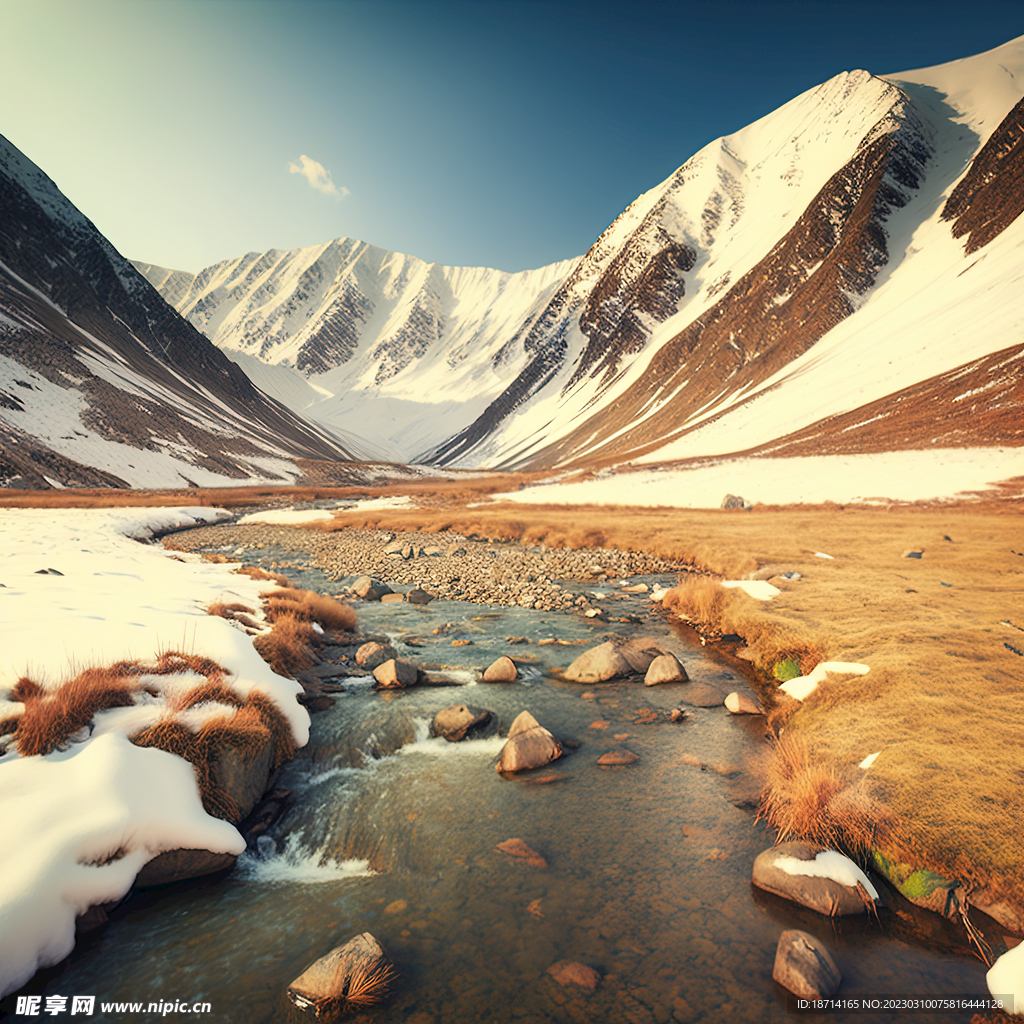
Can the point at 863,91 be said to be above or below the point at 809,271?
above

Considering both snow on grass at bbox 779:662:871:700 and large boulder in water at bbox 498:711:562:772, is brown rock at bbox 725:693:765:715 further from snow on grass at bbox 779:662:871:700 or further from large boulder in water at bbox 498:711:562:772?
large boulder in water at bbox 498:711:562:772

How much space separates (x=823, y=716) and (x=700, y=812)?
3374 millimetres

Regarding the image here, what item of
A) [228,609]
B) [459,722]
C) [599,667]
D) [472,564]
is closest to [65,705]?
[459,722]

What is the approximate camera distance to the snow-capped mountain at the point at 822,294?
58.7 m

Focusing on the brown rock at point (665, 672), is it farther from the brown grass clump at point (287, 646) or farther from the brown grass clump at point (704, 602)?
the brown grass clump at point (287, 646)

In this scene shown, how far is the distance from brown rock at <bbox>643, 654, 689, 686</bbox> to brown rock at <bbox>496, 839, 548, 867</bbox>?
18.9 feet

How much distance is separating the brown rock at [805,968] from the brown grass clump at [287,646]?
979 cm

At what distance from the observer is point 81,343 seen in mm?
98812

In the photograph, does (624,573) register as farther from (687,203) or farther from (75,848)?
(687,203)

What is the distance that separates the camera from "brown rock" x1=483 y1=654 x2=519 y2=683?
1204 cm

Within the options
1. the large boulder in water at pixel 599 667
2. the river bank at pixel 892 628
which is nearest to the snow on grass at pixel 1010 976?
the river bank at pixel 892 628

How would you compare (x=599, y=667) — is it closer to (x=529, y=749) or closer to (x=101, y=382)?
(x=529, y=749)

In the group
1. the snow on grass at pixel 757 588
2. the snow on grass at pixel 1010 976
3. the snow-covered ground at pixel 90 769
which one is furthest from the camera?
the snow on grass at pixel 757 588

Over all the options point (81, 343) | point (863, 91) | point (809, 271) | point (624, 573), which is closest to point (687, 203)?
point (863, 91)
